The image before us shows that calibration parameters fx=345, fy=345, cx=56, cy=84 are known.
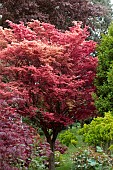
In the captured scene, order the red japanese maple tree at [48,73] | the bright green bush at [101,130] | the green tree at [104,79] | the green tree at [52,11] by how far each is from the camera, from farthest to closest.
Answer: the green tree at [52,11], the green tree at [104,79], the red japanese maple tree at [48,73], the bright green bush at [101,130]

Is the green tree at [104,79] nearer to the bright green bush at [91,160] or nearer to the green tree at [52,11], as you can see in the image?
the bright green bush at [91,160]

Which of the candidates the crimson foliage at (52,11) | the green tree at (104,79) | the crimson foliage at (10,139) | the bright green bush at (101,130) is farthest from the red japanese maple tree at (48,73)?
the crimson foliage at (52,11)

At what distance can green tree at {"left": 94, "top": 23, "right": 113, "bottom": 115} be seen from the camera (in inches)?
317

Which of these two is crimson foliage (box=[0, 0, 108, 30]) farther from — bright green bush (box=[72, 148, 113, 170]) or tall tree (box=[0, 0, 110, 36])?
bright green bush (box=[72, 148, 113, 170])

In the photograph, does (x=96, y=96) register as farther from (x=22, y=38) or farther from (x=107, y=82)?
(x=22, y=38)

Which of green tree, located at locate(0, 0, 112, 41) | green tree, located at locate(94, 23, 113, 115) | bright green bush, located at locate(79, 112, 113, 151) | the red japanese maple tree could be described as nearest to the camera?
bright green bush, located at locate(79, 112, 113, 151)

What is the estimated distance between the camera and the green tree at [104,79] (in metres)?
8.05

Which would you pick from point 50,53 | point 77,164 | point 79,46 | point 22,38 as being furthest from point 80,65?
point 77,164

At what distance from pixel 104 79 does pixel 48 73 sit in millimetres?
1482

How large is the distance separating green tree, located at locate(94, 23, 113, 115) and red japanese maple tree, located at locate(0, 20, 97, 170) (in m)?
0.37

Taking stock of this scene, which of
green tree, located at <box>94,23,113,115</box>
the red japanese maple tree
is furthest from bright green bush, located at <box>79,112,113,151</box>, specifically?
the red japanese maple tree

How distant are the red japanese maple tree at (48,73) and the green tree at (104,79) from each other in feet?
1.21

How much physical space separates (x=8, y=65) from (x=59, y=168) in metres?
3.40

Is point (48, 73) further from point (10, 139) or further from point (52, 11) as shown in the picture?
point (52, 11)
